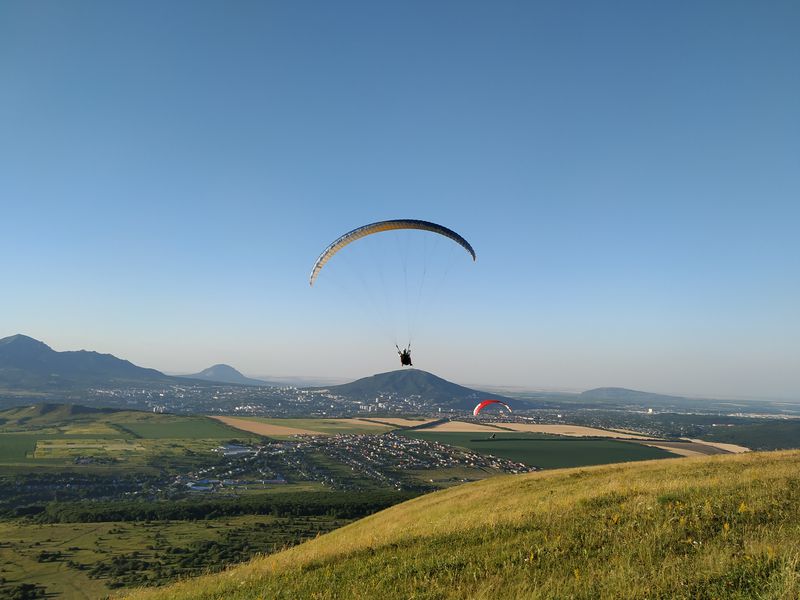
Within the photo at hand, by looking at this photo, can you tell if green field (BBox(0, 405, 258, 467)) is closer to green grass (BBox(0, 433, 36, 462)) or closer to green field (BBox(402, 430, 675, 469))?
green grass (BBox(0, 433, 36, 462))

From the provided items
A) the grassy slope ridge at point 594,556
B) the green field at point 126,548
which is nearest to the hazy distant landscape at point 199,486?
the green field at point 126,548

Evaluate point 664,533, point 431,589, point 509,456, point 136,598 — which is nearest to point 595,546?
point 664,533

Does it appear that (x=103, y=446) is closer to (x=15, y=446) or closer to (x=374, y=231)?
(x=15, y=446)

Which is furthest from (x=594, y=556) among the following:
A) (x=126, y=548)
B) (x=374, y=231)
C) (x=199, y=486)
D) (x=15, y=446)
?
(x=15, y=446)

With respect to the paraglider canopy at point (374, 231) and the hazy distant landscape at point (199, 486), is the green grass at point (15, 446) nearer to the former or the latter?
the hazy distant landscape at point (199, 486)

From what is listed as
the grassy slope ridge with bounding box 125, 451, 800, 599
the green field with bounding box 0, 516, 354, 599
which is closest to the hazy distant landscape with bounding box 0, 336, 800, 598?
the green field with bounding box 0, 516, 354, 599

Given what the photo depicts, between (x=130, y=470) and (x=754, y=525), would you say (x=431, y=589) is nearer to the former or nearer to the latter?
(x=754, y=525)
